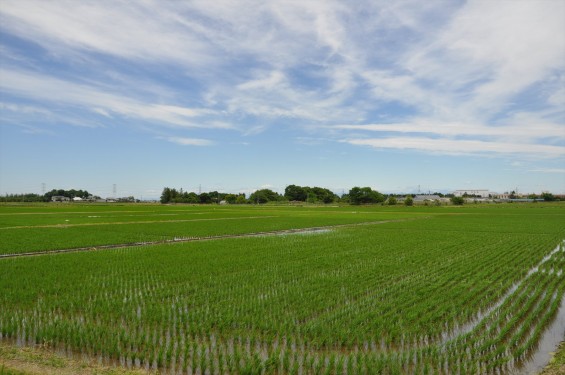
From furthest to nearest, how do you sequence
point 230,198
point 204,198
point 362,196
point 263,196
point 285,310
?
point 230,198 → point 263,196 → point 204,198 → point 362,196 → point 285,310

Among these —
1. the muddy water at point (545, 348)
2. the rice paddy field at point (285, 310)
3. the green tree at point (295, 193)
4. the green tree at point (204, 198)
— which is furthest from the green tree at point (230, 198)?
the muddy water at point (545, 348)

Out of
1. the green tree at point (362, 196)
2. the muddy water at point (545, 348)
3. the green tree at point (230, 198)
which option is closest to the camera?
the muddy water at point (545, 348)

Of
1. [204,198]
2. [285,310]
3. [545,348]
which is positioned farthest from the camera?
[204,198]

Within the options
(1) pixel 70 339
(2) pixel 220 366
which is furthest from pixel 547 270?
(1) pixel 70 339

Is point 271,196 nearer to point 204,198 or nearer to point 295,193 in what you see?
point 295,193

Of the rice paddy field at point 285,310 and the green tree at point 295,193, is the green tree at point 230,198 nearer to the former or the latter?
the green tree at point 295,193

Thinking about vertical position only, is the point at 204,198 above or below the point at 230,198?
below

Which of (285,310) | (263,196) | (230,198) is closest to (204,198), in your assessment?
(230,198)

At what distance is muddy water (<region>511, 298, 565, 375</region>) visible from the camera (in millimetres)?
6168

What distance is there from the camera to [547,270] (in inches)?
554

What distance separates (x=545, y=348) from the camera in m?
7.02

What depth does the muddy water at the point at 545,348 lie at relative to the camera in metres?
6.17

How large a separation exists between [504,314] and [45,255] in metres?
16.3

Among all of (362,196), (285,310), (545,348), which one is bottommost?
(545,348)
